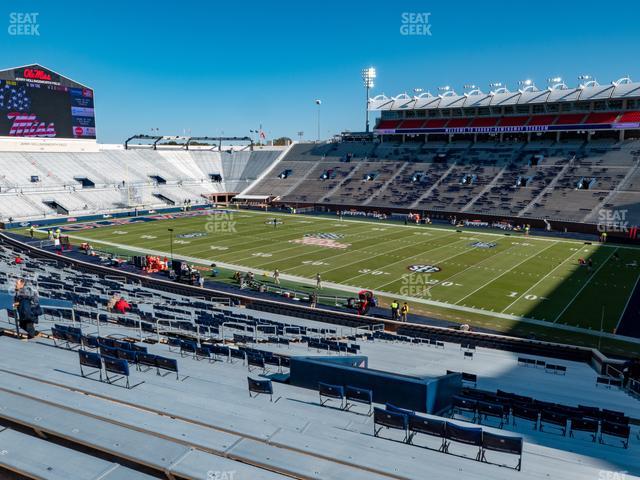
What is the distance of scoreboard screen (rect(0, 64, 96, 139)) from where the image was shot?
64.6 m

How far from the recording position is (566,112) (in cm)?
7450

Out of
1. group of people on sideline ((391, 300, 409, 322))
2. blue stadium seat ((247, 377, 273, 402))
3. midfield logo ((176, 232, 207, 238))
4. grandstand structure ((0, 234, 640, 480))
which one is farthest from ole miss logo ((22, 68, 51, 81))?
blue stadium seat ((247, 377, 273, 402))

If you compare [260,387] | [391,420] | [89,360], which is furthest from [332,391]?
[89,360]

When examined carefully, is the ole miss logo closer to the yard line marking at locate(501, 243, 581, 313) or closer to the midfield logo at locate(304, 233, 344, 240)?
the midfield logo at locate(304, 233, 344, 240)

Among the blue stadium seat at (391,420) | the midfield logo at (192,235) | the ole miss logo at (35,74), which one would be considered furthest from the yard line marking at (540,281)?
the ole miss logo at (35,74)

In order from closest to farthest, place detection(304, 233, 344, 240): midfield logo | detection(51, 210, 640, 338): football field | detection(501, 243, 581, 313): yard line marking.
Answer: detection(501, 243, 581, 313): yard line marking → detection(51, 210, 640, 338): football field → detection(304, 233, 344, 240): midfield logo

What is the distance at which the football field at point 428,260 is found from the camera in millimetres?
29812

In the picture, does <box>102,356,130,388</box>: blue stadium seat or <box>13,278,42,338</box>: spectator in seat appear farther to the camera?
<box>13,278,42,338</box>: spectator in seat

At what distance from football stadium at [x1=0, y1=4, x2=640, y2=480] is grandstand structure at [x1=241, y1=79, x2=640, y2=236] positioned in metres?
0.38

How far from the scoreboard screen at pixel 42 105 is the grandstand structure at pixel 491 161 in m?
29.4

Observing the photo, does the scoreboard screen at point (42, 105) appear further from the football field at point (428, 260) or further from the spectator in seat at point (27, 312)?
the spectator in seat at point (27, 312)

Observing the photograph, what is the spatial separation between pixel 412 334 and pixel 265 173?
71.0 meters

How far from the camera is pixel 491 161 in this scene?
75.0m

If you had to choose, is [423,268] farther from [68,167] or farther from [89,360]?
[68,167]
